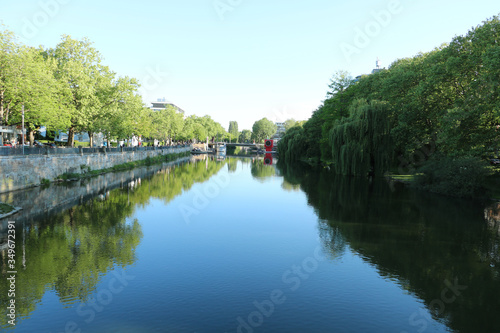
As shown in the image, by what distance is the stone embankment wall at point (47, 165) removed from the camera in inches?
1091

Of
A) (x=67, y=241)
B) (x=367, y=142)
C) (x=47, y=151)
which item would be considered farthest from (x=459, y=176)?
(x=47, y=151)

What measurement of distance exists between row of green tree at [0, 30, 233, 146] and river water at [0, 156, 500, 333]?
1459cm

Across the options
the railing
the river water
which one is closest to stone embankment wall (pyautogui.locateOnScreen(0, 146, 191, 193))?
the railing

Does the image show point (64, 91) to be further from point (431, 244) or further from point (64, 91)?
point (431, 244)

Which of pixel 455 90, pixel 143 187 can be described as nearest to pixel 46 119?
pixel 143 187

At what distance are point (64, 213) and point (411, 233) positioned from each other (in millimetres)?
21858

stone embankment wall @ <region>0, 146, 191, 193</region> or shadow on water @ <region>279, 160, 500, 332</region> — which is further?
stone embankment wall @ <region>0, 146, 191, 193</region>

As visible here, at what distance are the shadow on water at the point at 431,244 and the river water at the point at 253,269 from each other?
7 cm

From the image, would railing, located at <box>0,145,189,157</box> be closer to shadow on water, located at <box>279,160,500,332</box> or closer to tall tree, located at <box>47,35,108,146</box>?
tall tree, located at <box>47,35,108,146</box>

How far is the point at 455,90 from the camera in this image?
36844 mm

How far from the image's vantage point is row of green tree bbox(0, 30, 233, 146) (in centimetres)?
3509

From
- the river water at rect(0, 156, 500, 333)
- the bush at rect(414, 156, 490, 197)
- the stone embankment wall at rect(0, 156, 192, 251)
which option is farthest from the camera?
the bush at rect(414, 156, 490, 197)

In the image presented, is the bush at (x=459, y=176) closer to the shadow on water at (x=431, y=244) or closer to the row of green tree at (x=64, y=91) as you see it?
the shadow on water at (x=431, y=244)

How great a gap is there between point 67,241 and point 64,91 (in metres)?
33.7
